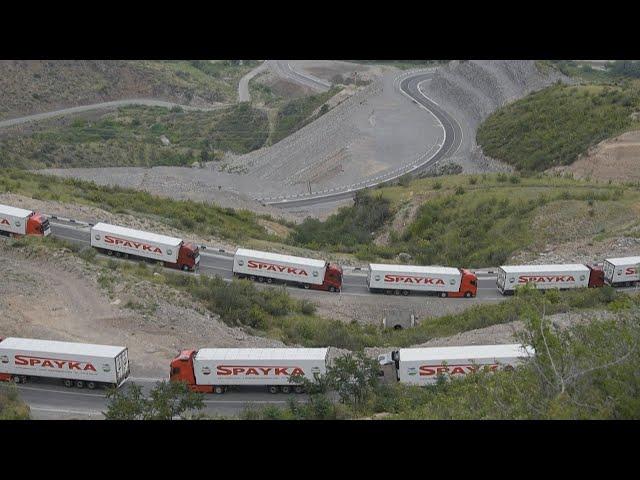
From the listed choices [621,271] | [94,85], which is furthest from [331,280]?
[94,85]

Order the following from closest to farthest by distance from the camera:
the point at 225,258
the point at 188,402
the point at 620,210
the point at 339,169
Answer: the point at 188,402, the point at 225,258, the point at 620,210, the point at 339,169

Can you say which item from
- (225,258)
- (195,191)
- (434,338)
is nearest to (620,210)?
(434,338)

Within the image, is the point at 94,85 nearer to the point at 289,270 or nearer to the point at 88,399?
the point at 289,270

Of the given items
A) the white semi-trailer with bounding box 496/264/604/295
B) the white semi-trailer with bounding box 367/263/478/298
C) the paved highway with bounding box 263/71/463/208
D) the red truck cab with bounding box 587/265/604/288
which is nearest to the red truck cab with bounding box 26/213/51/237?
the white semi-trailer with bounding box 367/263/478/298

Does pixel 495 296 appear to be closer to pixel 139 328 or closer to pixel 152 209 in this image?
pixel 139 328

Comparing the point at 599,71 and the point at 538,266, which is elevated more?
the point at 599,71

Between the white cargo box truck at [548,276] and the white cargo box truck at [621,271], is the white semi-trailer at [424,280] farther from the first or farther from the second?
the white cargo box truck at [621,271]
